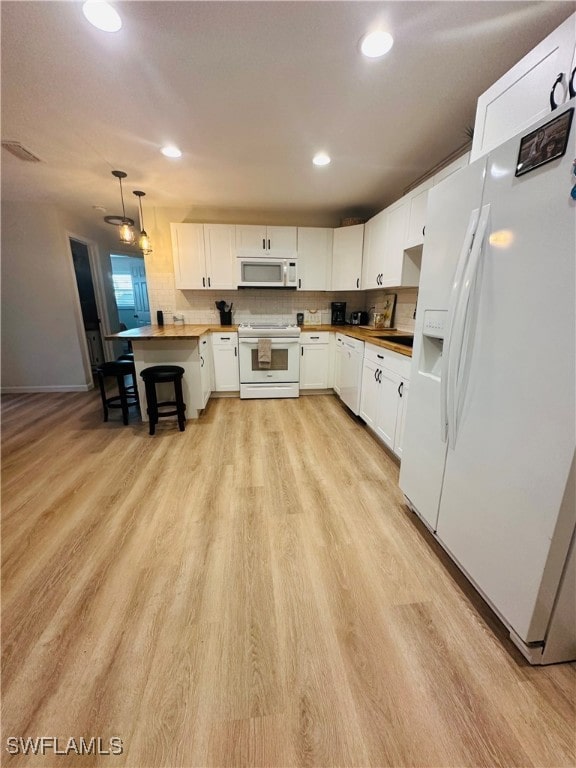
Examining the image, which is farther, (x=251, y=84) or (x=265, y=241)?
(x=265, y=241)

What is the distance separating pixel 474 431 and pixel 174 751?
1.48 metres

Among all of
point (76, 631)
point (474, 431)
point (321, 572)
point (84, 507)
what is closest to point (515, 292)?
point (474, 431)

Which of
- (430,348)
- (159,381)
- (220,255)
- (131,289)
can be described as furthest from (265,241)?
(131,289)

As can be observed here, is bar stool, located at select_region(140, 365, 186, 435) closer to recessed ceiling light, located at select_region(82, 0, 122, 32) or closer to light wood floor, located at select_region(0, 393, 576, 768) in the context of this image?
light wood floor, located at select_region(0, 393, 576, 768)

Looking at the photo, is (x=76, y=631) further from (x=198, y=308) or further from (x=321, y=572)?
(x=198, y=308)

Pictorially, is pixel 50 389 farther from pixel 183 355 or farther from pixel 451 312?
pixel 451 312

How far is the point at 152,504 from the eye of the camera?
1865 millimetres

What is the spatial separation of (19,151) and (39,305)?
2.31 metres

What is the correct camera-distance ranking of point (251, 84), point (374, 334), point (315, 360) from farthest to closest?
1. point (315, 360)
2. point (374, 334)
3. point (251, 84)

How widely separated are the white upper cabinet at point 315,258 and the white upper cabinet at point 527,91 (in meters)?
2.58

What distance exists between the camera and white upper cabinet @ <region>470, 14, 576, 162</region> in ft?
3.23

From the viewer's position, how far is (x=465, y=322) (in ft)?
3.88

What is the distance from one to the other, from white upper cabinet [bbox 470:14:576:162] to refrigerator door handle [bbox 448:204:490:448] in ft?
1.36

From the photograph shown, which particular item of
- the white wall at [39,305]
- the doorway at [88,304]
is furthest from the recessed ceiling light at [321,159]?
the doorway at [88,304]
